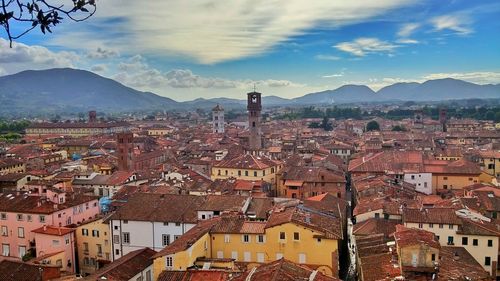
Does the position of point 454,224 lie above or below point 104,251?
above

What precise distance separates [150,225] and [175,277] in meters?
11.9

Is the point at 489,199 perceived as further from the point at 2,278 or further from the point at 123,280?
the point at 2,278

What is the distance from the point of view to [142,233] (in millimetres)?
33688

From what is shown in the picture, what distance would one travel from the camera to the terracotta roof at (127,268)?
24503 millimetres

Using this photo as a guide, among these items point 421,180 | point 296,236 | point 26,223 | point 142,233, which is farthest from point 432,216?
point 26,223

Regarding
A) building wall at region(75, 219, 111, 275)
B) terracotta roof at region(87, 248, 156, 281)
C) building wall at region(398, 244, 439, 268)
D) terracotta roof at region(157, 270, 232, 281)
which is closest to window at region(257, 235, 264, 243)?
terracotta roof at region(157, 270, 232, 281)

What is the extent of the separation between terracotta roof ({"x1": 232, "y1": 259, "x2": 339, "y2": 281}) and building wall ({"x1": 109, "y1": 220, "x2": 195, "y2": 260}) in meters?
13.6

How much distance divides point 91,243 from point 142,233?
486 centimetres

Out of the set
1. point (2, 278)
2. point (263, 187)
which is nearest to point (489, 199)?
point (263, 187)

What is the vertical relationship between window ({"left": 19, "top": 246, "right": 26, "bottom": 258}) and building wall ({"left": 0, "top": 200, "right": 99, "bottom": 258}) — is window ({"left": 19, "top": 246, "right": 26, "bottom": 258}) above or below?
below

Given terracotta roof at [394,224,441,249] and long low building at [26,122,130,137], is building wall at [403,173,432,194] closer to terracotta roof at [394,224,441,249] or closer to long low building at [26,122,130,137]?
terracotta roof at [394,224,441,249]

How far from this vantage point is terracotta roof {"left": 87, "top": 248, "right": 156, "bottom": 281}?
24.5 m

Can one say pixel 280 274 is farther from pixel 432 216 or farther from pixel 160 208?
pixel 432 216

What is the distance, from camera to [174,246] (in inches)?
1008
